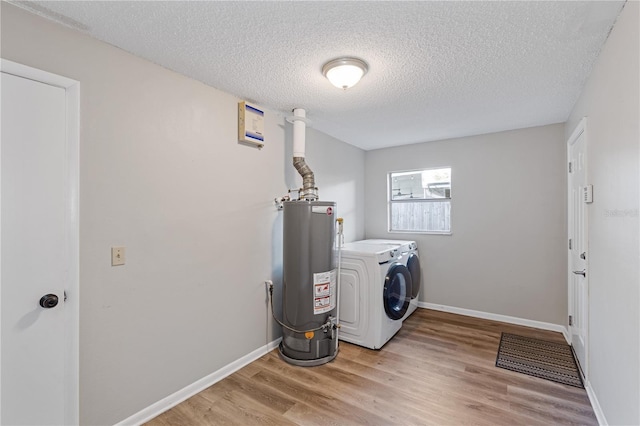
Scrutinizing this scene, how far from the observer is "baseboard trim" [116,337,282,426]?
1.84 m

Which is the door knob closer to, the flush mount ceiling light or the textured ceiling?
the textured ceiling

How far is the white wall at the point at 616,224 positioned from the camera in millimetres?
1294

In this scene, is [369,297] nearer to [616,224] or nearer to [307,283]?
[307,283]

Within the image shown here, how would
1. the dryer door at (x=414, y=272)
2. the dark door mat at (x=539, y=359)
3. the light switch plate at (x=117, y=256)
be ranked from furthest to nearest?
the dryer door at (x=414, y=272) → the dark door mat at (x=539, y=359) → the light switch plate at (x=117, y=256)

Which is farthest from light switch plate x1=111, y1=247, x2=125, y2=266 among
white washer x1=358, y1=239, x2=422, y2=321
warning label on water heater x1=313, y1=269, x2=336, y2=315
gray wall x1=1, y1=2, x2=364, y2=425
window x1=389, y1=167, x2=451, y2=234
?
window x1=389, y1=167, x2=451, y2=234

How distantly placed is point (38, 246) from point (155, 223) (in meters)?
0.58

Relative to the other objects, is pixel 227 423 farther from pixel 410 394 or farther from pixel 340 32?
pixel 340 32

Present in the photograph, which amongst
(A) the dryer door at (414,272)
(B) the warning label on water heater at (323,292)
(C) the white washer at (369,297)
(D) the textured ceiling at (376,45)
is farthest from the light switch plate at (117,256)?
(A) the dryer door at (414,272)

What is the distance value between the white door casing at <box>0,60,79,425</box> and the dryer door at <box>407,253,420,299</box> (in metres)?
3.07

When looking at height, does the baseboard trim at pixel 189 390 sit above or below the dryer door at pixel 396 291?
below

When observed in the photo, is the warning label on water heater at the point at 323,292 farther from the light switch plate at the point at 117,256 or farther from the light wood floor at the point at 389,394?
the light switch plate at the point at 117,256

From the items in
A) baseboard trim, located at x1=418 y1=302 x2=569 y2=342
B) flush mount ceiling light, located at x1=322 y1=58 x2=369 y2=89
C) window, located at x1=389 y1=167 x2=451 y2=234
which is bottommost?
baseboard trim, located at x1=418 y1=302 x2=569 y2=342

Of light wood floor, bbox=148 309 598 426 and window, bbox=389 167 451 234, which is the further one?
window, bbox=389 167 451 234

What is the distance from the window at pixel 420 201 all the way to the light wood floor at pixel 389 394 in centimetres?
166
